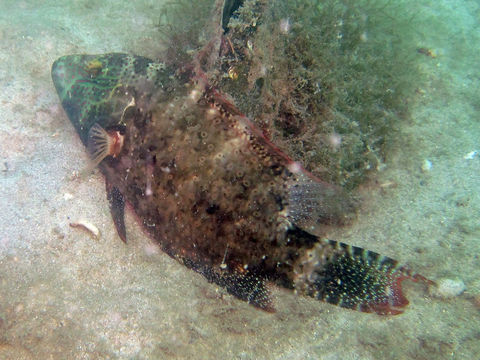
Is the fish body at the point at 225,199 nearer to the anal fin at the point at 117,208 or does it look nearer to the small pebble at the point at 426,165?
the anal fin at the point at 117,208

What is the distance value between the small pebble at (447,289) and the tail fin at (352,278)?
0.75 m

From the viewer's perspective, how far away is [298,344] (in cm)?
260

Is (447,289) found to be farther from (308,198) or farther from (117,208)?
(117,208)

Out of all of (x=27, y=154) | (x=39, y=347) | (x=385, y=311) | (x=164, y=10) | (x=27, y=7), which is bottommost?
(x=39, y=347)

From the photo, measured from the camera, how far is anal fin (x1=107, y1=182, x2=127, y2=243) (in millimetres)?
3086

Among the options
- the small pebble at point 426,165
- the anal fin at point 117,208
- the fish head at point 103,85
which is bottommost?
the anal fin at point 117,208

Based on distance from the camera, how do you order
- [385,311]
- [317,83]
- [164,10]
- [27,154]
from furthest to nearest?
[164,10] → [27,154] → [317,83] → [385,311]

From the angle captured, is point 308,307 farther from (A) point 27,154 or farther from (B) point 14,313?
(A) point 27,154

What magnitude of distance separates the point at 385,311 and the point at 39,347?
2800 millimetres

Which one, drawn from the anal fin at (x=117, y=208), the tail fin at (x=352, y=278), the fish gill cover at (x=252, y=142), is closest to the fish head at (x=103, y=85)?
the fish gill cover at (x=252, y=142)

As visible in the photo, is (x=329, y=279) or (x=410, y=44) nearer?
(x=329, y=279)

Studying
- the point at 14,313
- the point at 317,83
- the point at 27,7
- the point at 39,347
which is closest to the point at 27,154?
the point at 14,313

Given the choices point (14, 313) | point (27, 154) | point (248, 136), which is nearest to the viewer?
point (14, 313)

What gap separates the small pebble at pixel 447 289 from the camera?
2.81 m
